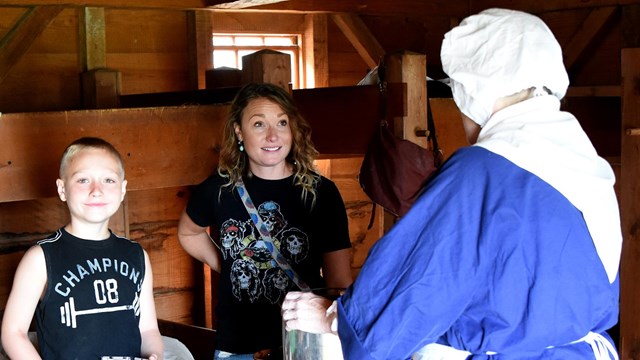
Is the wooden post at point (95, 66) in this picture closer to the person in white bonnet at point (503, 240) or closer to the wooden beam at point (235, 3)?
the wooden beam at point (235, 3)

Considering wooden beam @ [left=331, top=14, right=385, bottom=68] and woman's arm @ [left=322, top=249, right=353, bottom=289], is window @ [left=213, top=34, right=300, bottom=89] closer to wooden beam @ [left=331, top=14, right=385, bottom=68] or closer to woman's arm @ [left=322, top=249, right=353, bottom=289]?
wooden beam @ [left=331, top=14, right=385, bottom=68]

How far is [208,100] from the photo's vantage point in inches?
132

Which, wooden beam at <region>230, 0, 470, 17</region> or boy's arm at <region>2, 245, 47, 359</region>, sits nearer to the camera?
boy's arm at <region>2, 245, 47, 359</region>

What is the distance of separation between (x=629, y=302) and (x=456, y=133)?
83cm

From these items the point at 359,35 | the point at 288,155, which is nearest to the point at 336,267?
the point at 288,155

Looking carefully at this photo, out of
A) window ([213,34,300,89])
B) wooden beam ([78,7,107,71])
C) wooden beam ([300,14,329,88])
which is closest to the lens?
wooden beam ([78,7,107,71])

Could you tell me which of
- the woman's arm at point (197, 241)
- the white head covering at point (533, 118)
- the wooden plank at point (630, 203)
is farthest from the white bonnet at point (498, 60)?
the wooden plank at point (630, 203)

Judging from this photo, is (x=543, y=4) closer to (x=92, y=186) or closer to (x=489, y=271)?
(x=92, y=186)

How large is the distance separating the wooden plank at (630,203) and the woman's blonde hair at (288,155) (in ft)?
3.99

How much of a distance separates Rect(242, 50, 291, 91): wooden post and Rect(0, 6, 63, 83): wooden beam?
45.5 inches

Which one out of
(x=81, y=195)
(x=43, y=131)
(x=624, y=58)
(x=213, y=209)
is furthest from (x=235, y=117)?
(x=624, y=58)

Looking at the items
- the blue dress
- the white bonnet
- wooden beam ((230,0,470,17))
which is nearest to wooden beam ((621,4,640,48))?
wooden beam ((230,0,470,17))

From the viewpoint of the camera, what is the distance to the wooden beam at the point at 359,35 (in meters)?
4.31

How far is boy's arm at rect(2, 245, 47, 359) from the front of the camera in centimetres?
189
